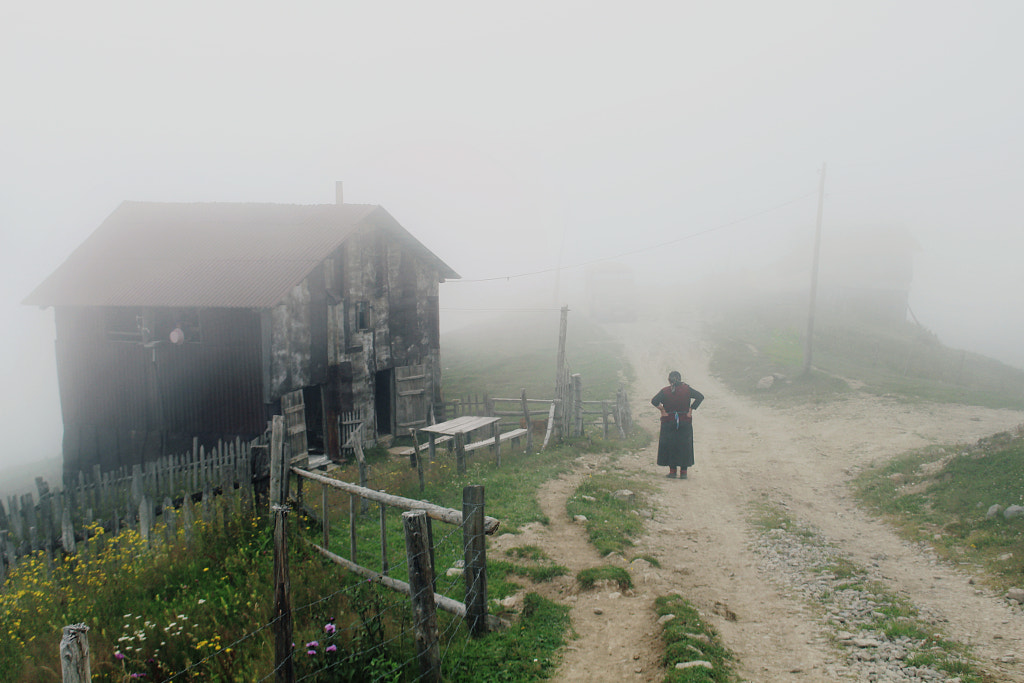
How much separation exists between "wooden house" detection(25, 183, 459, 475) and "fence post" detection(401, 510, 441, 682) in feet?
33.7

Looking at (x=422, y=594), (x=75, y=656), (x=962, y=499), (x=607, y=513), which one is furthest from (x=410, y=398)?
(x=75, y=656)

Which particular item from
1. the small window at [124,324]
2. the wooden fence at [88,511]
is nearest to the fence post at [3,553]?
the wooden fence at [88,511]

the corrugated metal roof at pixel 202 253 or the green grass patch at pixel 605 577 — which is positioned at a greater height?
the corrugated metal roof at pixel 202 253

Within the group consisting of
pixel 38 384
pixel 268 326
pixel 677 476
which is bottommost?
pixel 38 384

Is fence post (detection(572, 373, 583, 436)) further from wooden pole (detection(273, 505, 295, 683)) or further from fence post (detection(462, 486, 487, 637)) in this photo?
wooden pole (detection(273, 505, 295, 683))

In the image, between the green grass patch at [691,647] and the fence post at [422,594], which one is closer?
the fence post at [422,594]

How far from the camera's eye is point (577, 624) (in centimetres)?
595

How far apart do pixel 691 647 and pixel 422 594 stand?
2.57 meters

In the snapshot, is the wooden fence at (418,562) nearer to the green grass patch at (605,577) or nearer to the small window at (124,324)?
the green grass patch at (605,577)

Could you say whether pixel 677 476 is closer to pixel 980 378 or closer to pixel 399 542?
pixel 399 542

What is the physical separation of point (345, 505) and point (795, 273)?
211 ft

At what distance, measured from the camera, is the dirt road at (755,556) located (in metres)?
5.46

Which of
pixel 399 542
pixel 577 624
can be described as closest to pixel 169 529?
pixel 399 542

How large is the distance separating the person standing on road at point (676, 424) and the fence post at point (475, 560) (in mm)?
7506
